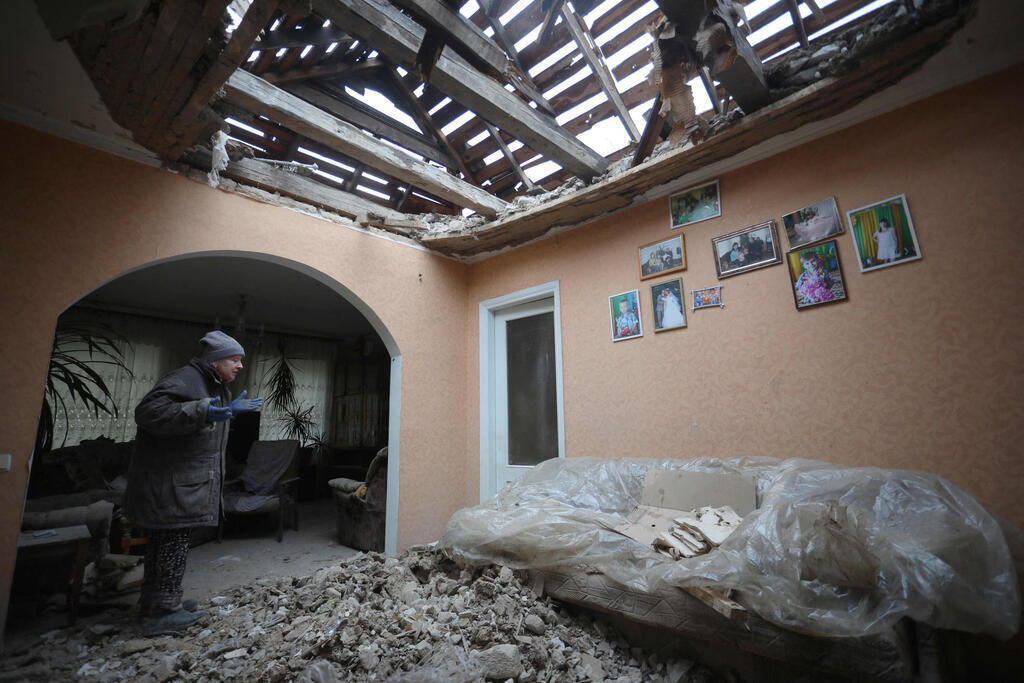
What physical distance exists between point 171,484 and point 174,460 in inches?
4.5

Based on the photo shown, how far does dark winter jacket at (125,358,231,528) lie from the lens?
210cm

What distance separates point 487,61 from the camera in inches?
81.1

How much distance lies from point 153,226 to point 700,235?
3330 mm

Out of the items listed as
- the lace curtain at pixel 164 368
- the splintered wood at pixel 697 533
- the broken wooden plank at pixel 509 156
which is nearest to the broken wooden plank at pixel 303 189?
the broken wooden plank at pixel 509 156

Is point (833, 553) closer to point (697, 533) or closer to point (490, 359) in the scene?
point (697, 533)

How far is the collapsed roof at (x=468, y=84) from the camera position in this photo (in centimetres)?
179

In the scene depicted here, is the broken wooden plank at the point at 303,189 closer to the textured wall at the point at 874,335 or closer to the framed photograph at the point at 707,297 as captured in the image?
the textured wall at the point at 874,335

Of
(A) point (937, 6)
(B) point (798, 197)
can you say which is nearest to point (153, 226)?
(B) point (798, 197)

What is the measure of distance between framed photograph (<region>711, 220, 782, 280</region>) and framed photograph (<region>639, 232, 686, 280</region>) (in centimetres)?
21

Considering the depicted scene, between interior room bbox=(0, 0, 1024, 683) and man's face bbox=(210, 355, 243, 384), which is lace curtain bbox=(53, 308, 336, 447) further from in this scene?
man's face bbox=(210, 355, 243, 384)

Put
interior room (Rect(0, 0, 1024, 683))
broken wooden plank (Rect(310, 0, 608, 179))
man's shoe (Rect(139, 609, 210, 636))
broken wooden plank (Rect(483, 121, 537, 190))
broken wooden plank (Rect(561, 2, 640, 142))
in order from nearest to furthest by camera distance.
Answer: interior room (Rect(0, 0, 1024, 683)), broken wooden plank (Rect(310, 0, 608, 179)), man's shoe (Rect(139, 609, 210, 636)), broken wooden plank (Rect(561, 2, 640, 142)), broken wooden plank (Rect(483, 121, 537, 190))

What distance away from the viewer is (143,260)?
247cm

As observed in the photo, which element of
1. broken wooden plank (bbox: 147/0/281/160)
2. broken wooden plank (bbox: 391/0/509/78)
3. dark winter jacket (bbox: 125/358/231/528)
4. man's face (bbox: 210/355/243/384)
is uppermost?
broken wooden plank (bbox: 391/0/509/78)

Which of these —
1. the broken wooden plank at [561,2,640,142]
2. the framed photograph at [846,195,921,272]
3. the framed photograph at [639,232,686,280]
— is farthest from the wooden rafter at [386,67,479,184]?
the framed photograph at [846,195,921,272]
